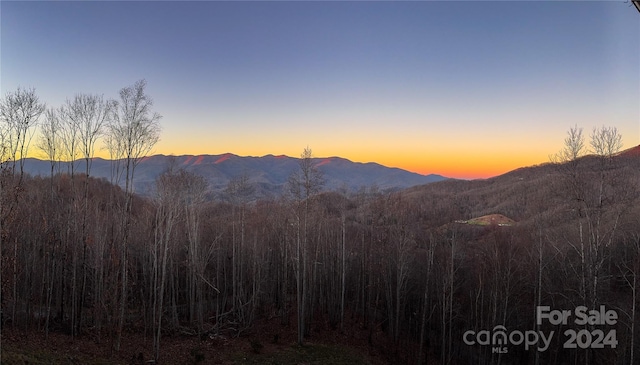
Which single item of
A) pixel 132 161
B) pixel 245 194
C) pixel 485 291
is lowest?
pixel 485 291

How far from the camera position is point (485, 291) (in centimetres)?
2814

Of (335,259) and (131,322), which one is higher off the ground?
(335,259)

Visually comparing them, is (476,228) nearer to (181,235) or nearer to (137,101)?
(181,235)

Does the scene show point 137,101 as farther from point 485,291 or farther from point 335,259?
point 485,291

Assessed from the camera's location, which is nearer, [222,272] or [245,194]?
[245,194]

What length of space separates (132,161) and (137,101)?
3.01 meters

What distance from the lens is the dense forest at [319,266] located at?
15.2 metres

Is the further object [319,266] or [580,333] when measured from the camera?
[319,266]

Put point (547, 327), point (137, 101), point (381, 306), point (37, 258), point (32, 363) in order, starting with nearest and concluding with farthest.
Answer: point (32, 363)
point (137, 101)
point (37, 258)
point (547, 327)
point (381, 306)

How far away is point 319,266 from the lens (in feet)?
Answer: 104

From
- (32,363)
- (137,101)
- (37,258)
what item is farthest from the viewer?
(37,258)

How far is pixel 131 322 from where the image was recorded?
23641mm

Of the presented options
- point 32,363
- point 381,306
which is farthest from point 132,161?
point 381,306

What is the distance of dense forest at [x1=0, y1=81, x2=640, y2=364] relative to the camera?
1520 cm
